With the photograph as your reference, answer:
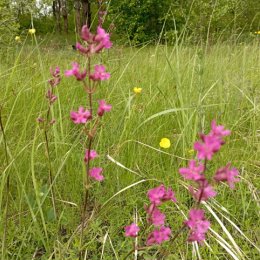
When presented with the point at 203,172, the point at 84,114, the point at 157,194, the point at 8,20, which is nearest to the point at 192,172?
the point at 203,172

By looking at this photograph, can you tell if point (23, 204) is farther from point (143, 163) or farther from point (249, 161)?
point (249, 161)

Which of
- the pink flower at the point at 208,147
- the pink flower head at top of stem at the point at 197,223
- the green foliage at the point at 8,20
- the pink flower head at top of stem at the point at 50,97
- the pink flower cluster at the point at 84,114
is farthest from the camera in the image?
the green foliage at the point at 8,20

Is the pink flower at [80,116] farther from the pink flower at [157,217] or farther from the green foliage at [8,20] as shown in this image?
the green foliage at [8,20]

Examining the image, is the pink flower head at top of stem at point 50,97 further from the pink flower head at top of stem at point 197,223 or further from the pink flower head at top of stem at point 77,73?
the pink flower head at top of stem at point 197,223

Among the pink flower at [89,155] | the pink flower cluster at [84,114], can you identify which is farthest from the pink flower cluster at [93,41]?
the pink flower at [89,155]

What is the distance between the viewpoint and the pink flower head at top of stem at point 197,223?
2.27 feet

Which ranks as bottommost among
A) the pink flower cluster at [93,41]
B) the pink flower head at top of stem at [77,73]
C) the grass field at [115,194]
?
the grass field at [115,194]

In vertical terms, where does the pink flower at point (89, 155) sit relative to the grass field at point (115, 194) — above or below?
above

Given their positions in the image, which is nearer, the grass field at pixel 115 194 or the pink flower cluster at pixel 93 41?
the pink flower cluster at pixel 93 41

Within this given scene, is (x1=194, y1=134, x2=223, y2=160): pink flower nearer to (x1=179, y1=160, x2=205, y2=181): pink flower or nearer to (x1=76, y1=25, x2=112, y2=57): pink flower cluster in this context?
(x1=179, y1=160, x2=205, y2=181): pink flower

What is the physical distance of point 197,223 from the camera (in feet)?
2.39

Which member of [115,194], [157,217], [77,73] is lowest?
[115,194]

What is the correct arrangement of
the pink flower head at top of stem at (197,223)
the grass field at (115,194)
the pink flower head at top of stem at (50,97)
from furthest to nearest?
the grass field at (115,194) < the pink flower head at top of stem at (50,97) < the pink flower head at top of stem at (197,223)

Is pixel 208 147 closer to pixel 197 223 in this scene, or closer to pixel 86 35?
pixel 197 223
